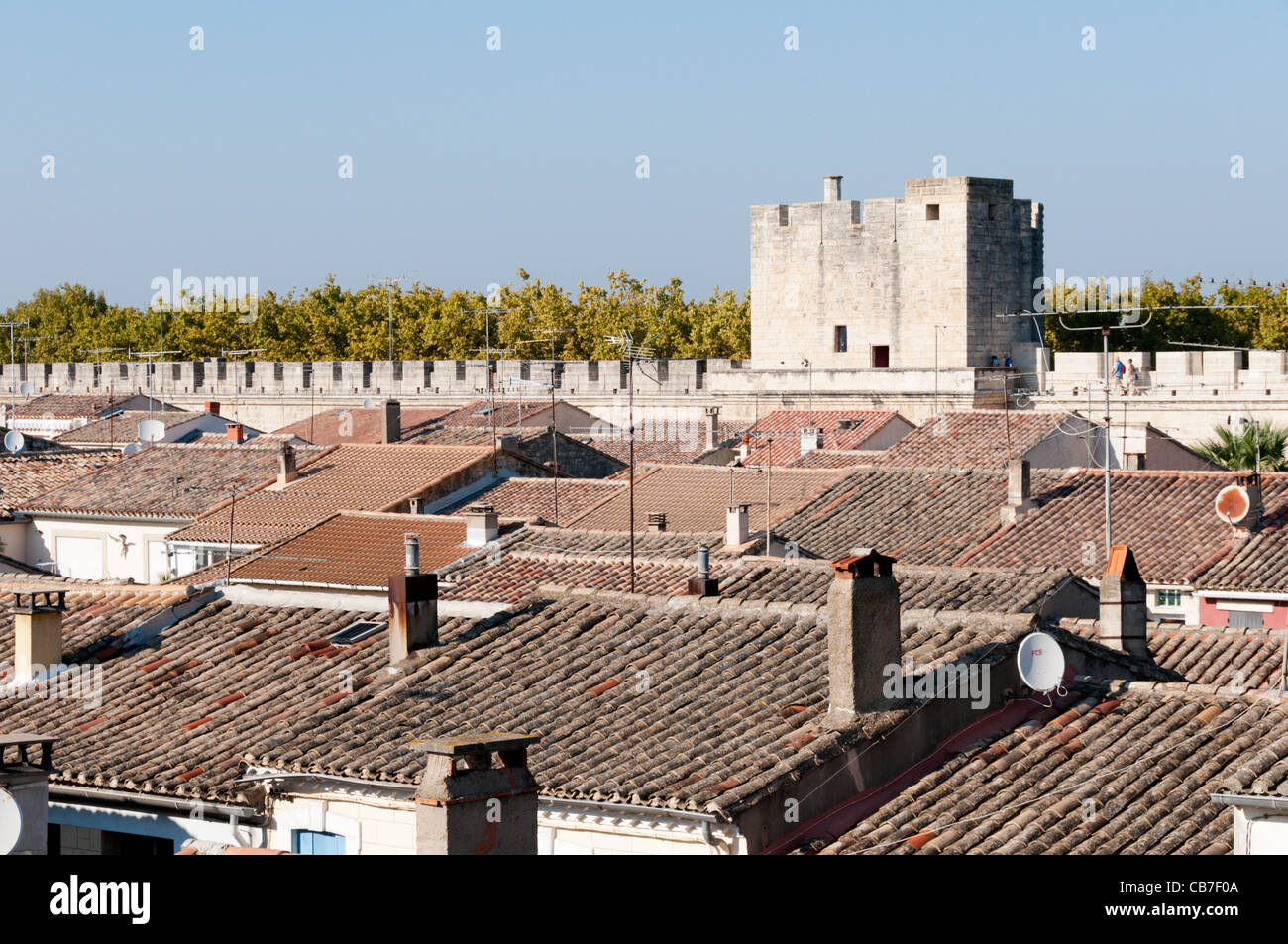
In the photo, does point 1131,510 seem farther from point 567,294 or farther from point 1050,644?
point 567,294

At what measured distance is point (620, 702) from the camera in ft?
39.9

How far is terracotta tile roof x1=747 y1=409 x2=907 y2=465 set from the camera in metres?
38.1

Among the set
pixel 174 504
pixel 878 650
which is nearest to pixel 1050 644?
pixel 878 650

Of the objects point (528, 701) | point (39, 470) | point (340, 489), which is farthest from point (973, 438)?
point (528, 701)

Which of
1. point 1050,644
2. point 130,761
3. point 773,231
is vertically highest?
point 773,231

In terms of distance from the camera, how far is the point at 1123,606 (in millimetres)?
14117

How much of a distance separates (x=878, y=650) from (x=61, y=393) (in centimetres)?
5282

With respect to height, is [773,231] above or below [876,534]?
above

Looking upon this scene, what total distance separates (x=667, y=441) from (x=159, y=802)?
35240mm

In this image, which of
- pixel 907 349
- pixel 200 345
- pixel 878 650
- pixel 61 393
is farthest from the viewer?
pixel 200 345

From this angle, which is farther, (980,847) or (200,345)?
(200,345)

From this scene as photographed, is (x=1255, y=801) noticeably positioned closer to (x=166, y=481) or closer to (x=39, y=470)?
(x=166, y=481)

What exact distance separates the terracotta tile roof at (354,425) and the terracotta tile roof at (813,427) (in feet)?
24.3

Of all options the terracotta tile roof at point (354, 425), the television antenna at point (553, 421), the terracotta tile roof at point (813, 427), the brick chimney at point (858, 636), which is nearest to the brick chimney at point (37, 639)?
the brick chimney at point (858, 636)
